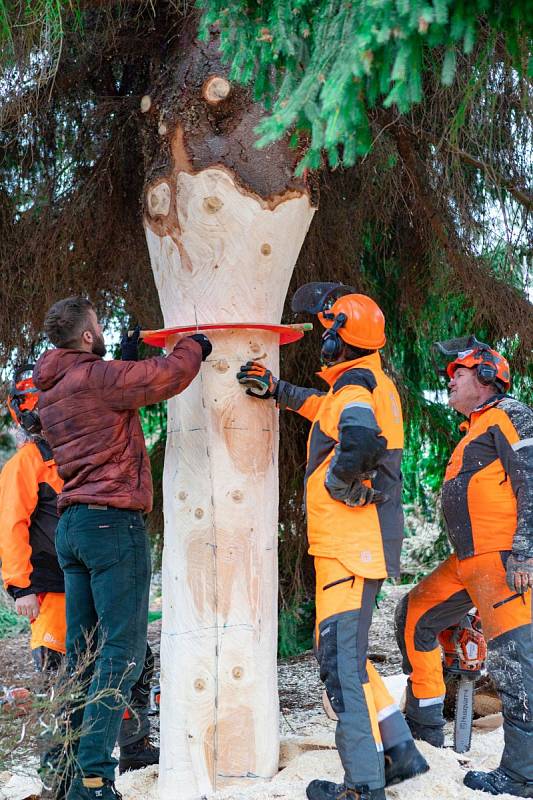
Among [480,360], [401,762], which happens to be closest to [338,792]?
[401,762]

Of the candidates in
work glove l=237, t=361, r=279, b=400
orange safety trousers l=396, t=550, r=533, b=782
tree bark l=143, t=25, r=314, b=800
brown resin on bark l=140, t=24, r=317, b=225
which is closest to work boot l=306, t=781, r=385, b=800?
tree bark l=143, t=25, r=314, b=800

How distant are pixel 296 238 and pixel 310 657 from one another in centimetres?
416

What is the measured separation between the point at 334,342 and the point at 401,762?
5.58 ft

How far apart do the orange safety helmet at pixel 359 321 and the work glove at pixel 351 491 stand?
0.57 metres

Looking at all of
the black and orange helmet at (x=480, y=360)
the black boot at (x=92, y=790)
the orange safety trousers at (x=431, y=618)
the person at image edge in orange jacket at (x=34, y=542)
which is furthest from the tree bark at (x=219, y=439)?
the black and orange helmet at (x=480, y=360)

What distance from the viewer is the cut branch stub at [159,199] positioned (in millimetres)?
3889

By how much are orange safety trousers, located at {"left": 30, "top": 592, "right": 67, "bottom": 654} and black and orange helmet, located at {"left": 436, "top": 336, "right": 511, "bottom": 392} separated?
2180 mm

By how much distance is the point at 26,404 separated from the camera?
4.38 metres

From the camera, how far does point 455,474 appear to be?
4148 mm

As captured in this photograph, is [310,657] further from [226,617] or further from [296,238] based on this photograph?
[296,238]

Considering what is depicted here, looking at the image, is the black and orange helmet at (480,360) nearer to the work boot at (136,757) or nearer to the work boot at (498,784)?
the work boot at (498,784)

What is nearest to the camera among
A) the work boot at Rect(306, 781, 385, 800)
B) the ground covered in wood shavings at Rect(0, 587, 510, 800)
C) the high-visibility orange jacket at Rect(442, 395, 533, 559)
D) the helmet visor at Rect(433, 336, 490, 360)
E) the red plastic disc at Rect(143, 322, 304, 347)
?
the work boot at Rect(306, 781, 385, 800)

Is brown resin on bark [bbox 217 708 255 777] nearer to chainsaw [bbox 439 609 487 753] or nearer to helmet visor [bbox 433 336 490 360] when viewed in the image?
chainsaw [bbox 439 609 487 753]

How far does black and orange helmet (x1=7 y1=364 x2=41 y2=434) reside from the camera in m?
4.31
